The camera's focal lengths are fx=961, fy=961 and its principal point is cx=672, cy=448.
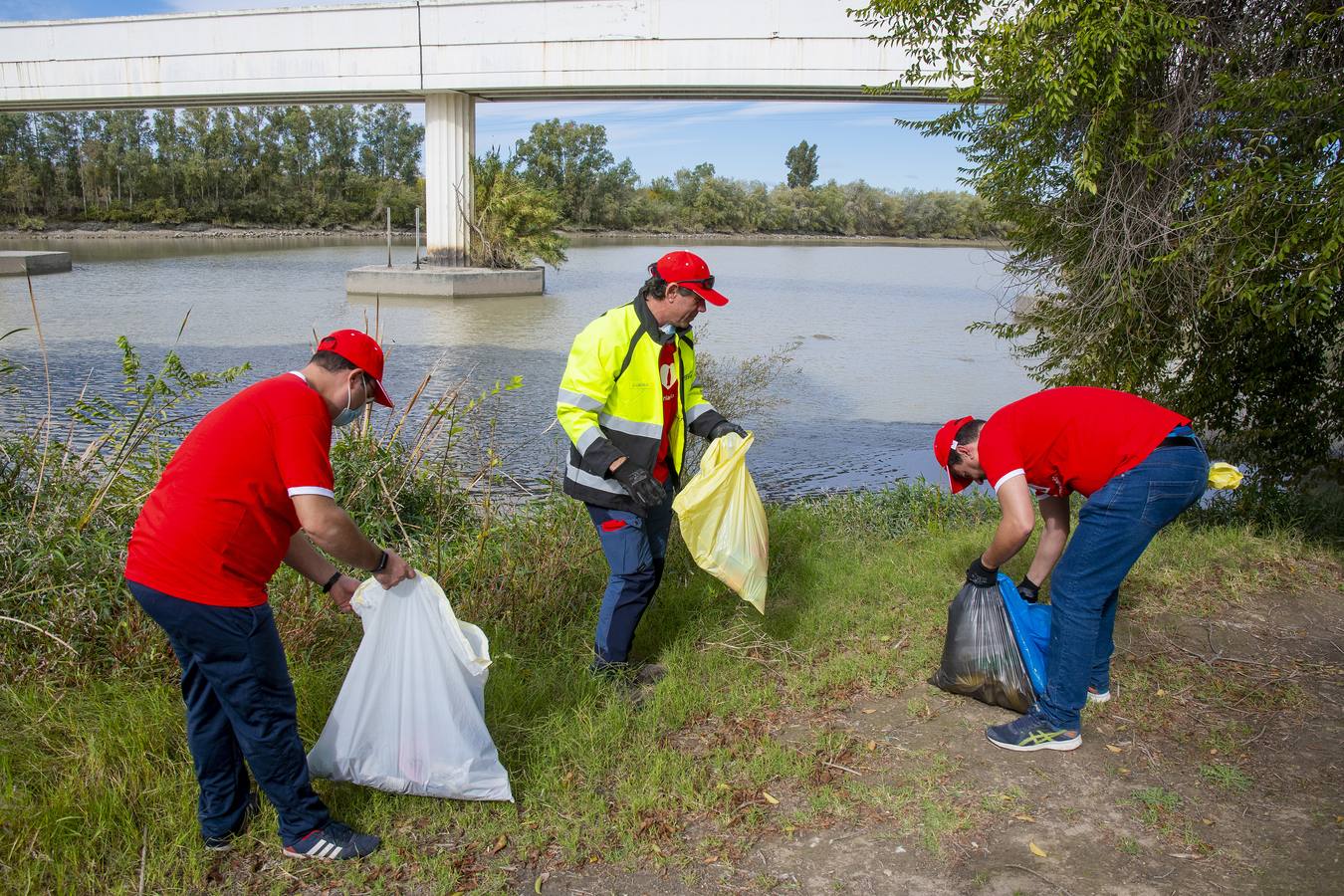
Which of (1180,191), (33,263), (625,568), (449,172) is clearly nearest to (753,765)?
(625,568)

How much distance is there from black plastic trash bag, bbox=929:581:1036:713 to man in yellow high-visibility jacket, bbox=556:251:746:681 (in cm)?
119

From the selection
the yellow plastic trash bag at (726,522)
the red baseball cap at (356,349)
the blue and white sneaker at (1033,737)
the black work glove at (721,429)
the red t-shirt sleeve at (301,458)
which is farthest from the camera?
the black work glove at (721,429)

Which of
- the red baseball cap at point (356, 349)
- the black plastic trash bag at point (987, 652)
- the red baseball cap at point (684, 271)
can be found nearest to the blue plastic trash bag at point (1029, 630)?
the black plastic trash bag at point (987, 652)

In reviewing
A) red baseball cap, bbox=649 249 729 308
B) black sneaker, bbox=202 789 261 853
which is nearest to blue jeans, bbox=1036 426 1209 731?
red baseball cap, bbox=649 249 729 308

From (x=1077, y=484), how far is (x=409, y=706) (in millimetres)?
2302

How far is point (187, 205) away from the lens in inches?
2457

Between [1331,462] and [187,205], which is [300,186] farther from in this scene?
[1331,462]

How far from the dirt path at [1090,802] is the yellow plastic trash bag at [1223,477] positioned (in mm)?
896

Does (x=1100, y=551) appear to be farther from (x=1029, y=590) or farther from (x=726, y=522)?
(x=726, y=522)

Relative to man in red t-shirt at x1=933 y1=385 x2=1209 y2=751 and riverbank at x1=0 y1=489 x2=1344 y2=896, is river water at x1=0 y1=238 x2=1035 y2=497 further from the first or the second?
man in red t-shirt at x1=933 y1=385 x2=1209 y2=751

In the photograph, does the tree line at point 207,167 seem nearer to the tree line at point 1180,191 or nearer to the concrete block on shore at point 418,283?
the concrete block on shore at point 418,283

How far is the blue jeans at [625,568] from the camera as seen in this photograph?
3600 mm

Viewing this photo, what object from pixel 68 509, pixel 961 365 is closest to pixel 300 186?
pixel 961 365

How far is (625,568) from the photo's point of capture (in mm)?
3609
